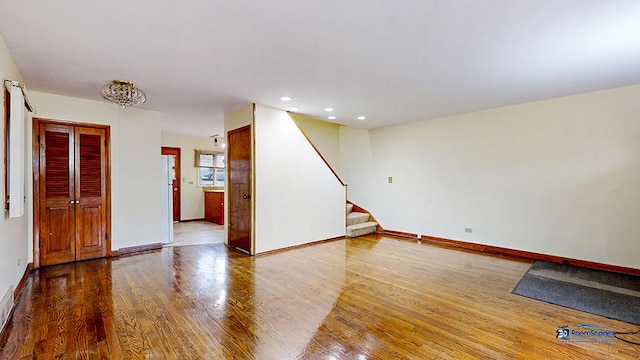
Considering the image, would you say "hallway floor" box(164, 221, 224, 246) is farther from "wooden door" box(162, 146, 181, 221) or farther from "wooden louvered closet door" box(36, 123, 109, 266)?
"wooden louvered closet door" box(36, 123, 109, 266)

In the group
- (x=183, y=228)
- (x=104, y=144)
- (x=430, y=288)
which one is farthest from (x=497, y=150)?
(x=183, y=228)

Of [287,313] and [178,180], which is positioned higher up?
[178,180]

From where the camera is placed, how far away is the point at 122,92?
347 cm

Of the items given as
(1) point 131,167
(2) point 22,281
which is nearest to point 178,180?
(1) point 131,167

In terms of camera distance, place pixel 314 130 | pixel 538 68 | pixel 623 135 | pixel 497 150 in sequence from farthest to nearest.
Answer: pixel 314 130 → pixel 497 150 → pixel 623 135 → pixel 538 68

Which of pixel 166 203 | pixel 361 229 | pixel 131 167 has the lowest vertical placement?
pixel 361 229

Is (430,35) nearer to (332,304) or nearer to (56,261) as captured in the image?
(332,304)

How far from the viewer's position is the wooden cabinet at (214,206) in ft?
25.4

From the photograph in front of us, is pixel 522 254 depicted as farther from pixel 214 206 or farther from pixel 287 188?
pixel 214 206

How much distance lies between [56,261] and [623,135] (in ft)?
25.9

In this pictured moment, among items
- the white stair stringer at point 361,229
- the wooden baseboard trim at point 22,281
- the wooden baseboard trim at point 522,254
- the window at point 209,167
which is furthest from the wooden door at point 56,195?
the wooden baseboard trim at point 522,254

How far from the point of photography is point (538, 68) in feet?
10.2

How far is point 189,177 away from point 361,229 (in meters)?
5.19

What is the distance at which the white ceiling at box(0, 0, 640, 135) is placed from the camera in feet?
6.71
